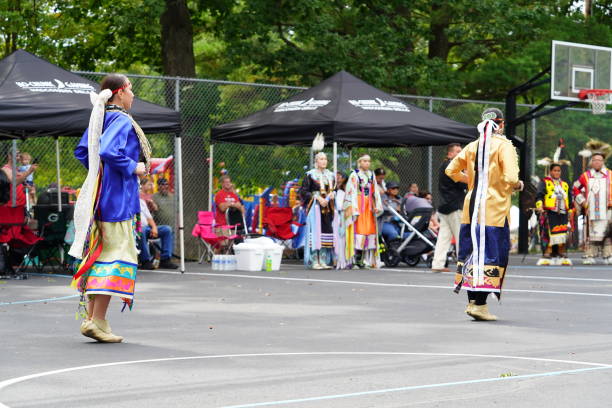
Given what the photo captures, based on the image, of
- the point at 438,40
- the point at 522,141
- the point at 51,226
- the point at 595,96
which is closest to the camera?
the point at 51,226


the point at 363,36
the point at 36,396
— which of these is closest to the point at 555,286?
the point at 36,396

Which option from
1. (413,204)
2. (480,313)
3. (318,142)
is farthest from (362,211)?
(480,313)

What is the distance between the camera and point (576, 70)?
22594 millimetres

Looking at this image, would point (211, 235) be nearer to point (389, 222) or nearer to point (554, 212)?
point (389, 222)

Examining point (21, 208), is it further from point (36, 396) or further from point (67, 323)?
point (36, 396)

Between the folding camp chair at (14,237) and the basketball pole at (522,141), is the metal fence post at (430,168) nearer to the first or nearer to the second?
the basketball pole at (522,141)

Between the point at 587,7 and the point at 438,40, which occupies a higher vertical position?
the point at 587,7

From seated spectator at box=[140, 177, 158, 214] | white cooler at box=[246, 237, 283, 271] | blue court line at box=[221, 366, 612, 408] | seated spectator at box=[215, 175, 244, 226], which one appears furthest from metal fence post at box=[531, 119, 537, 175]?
blue court line at box=[221, 366, 612, 408]

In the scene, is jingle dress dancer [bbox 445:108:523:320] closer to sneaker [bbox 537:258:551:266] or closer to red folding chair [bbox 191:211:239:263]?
red folding chair [bbox 191:211:239:263]

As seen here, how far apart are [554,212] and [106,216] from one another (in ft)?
41.2

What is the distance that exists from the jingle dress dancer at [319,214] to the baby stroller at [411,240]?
3.61 feet

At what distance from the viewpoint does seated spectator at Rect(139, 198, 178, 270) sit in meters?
17.9

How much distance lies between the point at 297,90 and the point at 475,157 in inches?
419

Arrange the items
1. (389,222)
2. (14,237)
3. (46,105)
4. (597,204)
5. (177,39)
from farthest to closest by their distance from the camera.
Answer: (177,39), (597,204), (389,222), (14,237), (46,105)
